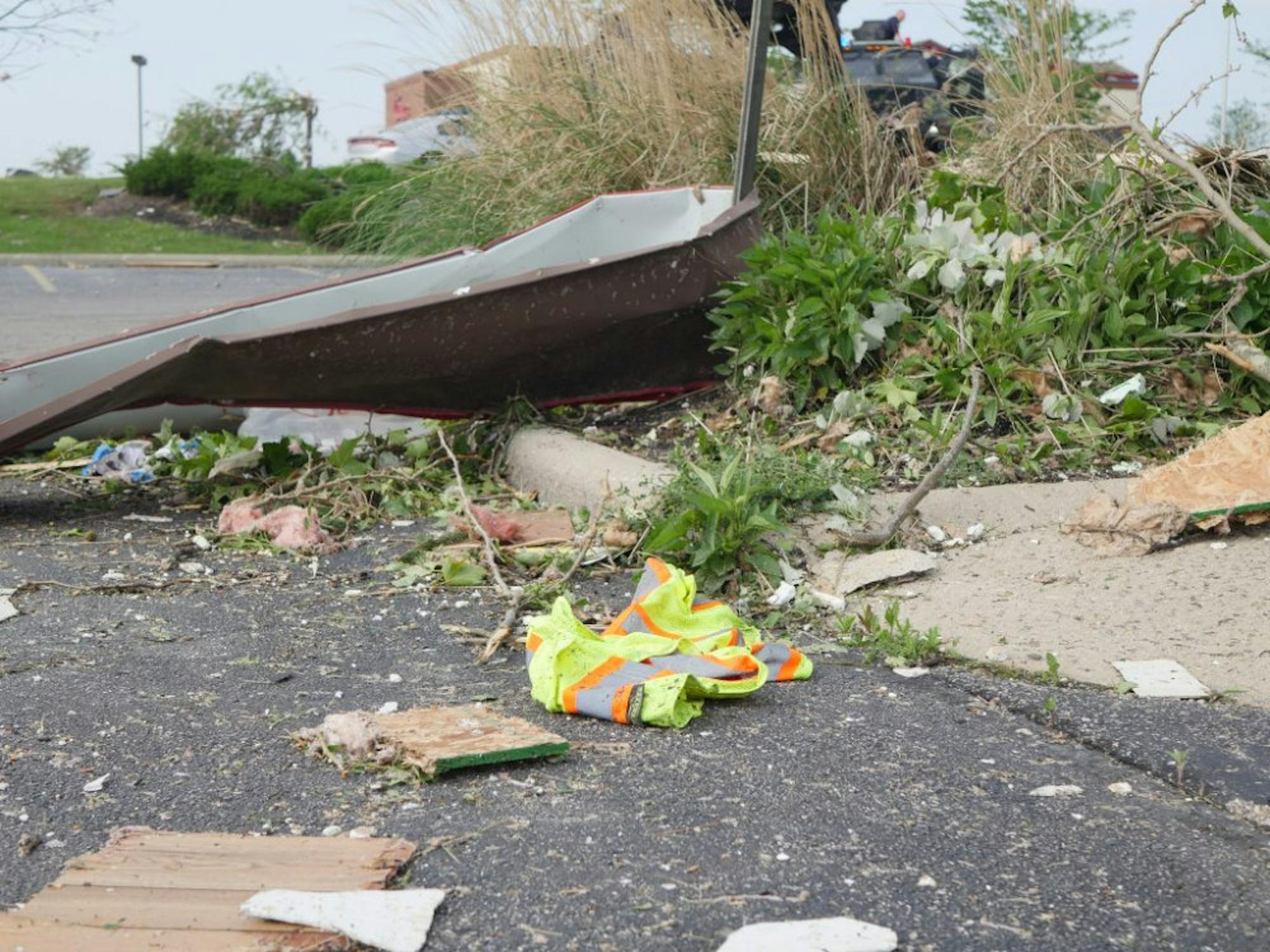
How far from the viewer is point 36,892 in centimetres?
200

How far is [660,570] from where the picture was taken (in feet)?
10.9

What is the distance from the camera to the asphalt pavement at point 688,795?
196 centimetres

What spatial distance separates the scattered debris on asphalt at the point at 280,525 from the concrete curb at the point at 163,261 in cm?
956

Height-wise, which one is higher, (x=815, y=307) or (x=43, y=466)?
(x=815, y=307)

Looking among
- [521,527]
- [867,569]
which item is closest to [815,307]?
[521,527]

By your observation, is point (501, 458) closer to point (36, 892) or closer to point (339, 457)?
point (339, 457)

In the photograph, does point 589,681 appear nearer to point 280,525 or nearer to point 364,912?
point 364,912

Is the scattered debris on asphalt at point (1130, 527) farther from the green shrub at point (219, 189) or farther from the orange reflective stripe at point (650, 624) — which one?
the green shrub at point (219, 189)

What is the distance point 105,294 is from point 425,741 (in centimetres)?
998

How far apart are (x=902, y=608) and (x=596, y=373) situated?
6.90 ft

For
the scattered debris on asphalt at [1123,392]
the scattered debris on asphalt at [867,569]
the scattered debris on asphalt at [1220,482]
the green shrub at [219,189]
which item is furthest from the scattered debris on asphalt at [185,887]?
the green shrub at [219,189]

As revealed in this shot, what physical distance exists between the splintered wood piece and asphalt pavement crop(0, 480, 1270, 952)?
0.11 ft

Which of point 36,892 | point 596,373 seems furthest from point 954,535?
point 36,892

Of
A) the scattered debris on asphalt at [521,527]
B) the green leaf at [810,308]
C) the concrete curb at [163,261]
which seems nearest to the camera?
the scattered debris on asphalt at [521,527]
